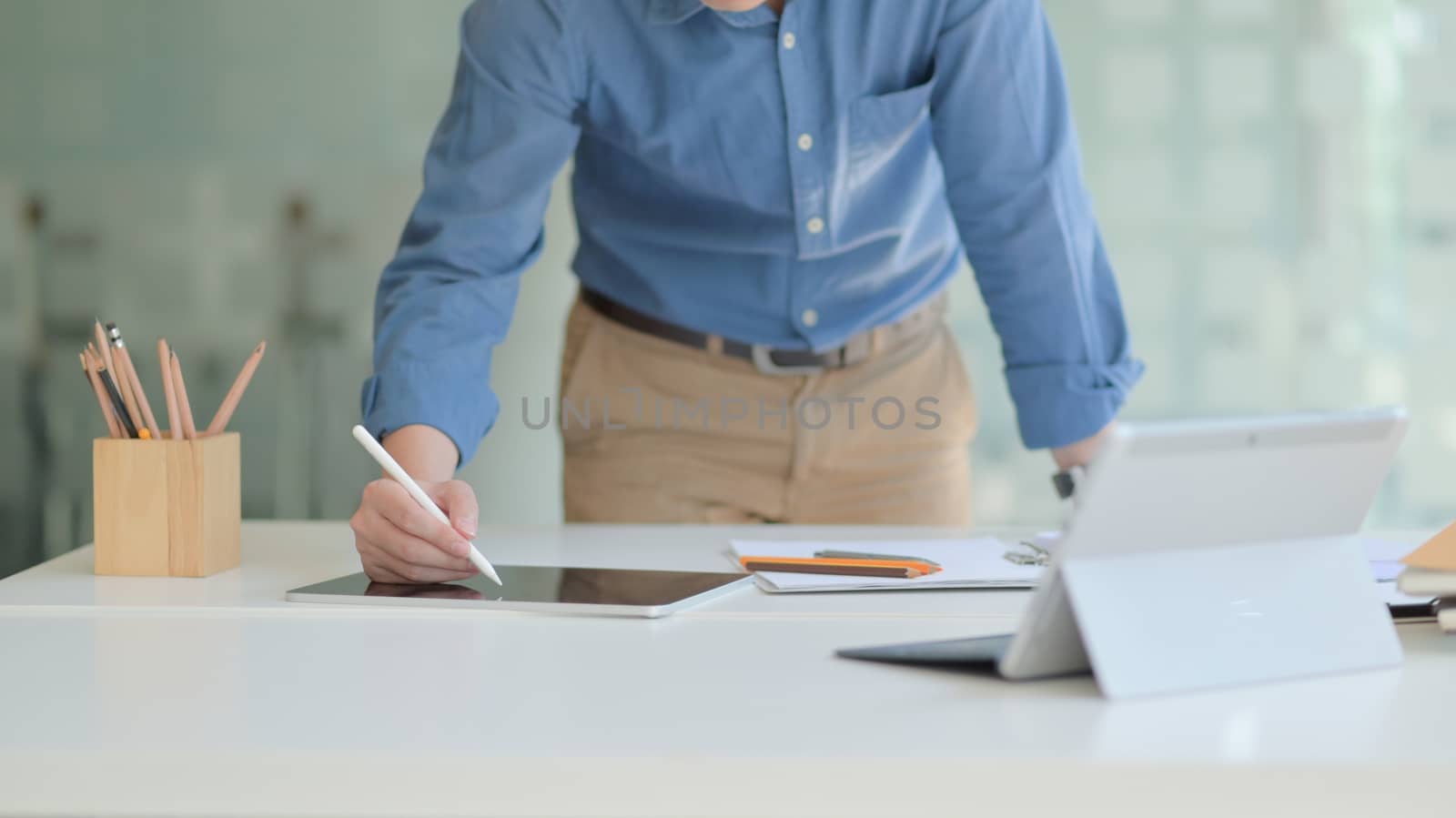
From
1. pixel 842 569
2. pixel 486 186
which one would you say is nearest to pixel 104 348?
pixel 486 186

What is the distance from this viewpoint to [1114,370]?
1487mm

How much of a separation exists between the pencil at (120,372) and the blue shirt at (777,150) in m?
0.26

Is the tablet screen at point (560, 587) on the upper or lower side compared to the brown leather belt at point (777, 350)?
lower

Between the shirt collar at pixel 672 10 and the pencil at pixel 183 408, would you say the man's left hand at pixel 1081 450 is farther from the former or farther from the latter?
the pencil at pixel 183 408

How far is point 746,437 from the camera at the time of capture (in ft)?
5.45

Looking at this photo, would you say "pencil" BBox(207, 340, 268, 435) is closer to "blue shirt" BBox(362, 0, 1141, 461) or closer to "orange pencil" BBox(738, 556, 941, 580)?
"blue shirt" BBox(362, 0, 1141, 461)

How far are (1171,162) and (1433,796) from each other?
204 centimetres

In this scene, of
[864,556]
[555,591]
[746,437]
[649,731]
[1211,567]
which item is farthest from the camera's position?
[746,437]

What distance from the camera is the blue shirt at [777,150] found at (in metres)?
1.41

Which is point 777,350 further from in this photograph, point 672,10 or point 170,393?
point 170,393

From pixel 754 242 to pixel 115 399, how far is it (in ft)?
2.35

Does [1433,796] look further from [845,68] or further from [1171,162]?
[1171,162]

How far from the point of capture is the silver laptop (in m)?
0.68

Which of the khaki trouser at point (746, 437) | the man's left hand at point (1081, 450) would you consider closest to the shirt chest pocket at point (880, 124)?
the khaki trouser at point (746, 437)
